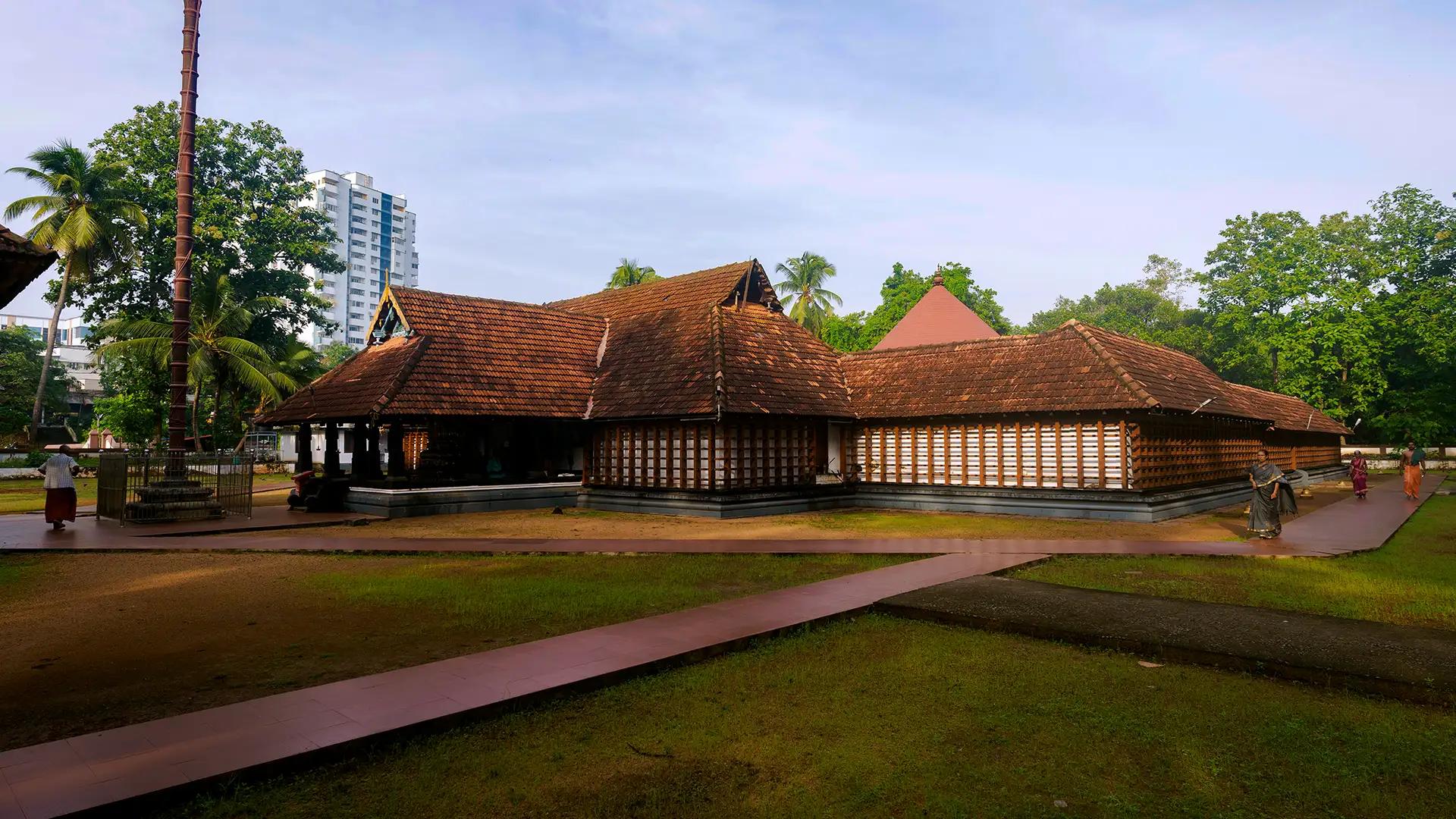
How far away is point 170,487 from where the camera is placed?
16297mm

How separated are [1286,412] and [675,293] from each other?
87.8 ft

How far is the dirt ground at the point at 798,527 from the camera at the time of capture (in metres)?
14.6

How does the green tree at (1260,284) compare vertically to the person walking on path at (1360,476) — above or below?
above

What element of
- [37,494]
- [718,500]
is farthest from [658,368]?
[37,494]

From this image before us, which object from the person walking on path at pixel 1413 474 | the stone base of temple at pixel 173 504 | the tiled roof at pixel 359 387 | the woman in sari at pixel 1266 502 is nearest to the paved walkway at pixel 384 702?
the woman in sari at pixel 1266 502

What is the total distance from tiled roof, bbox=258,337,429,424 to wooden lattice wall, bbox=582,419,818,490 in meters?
5.28

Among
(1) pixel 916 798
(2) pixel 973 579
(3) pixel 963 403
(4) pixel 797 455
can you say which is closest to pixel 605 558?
(2) pixel 973 579

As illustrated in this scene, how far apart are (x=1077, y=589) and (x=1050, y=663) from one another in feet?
9.55

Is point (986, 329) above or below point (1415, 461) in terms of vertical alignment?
above

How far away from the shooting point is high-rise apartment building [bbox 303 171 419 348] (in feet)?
356

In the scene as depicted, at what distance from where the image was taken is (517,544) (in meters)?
13.0

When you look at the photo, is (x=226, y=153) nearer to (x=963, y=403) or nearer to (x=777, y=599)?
(x=963, y=403)

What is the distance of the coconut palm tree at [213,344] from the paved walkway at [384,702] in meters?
28.6

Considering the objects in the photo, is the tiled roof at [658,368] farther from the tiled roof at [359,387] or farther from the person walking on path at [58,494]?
the person walking on path at [58,494]
